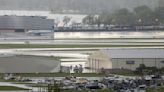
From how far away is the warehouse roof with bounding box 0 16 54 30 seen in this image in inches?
3034

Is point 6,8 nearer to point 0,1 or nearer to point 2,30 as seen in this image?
point 0,1

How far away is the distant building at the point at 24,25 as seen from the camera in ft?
249

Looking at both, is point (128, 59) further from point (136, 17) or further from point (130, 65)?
point (136, 17)

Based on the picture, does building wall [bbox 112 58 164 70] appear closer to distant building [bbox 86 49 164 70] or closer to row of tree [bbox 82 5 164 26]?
distant building [bbox 86 49 164 70]

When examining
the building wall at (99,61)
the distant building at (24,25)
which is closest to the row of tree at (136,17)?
the distant building at (24,25)

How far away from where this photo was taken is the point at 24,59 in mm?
30984

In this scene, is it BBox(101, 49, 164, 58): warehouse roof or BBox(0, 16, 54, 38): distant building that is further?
BBox(0, 16, 54, 38): distant building

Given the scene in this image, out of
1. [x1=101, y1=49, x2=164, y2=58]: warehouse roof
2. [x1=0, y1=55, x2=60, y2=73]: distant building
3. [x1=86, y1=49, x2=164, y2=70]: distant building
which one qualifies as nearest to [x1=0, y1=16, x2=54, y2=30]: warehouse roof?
[x1=101, y1=49, x2=164, y2=58]: warehouse roof

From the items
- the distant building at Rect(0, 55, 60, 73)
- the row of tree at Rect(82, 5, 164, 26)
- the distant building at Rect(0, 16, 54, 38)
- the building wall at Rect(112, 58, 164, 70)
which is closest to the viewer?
the distant building at Rect(0, 55, 60, 73)

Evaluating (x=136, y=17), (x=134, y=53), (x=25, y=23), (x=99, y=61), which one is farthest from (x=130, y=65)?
(x=136, y=17)

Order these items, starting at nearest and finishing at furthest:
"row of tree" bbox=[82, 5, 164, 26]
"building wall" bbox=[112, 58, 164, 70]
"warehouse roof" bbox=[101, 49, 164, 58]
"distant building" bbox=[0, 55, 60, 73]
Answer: "distant building" bbox=[0, 55, 60, 73]
"building wall" bbox=[112, 58, 164, 70]
"warehouse roof" bbox=[101, 49, 164, 58]
"row of tree" bbox=[82, 5, 164, 26]

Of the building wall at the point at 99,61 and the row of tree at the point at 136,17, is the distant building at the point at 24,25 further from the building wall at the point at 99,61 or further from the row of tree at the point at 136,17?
the building wall at the point at 99,61

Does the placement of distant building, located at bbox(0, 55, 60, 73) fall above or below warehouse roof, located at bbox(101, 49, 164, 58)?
below

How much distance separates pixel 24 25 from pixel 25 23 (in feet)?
1.63
